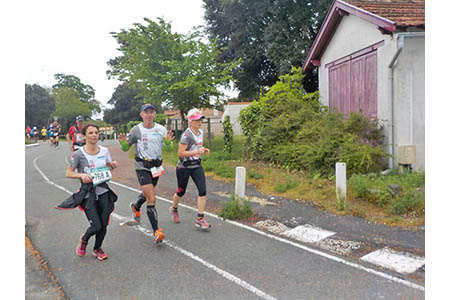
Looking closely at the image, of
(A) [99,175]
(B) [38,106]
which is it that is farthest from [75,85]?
(A) [99,175]

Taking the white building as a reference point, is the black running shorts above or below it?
below

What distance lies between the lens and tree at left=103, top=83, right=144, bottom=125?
51953 mm

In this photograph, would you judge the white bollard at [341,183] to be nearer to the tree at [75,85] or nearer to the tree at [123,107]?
the tree at [123,107]

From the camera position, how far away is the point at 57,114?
50375 mm

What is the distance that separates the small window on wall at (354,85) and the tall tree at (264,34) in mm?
5734

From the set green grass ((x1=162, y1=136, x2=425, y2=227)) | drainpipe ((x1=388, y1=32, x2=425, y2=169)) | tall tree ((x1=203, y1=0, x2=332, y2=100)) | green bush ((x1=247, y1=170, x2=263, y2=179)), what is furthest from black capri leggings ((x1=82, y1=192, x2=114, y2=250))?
tall tree ((x1=203, y1=0, x2=332, y2=100))

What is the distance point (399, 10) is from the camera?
1048 centimetres

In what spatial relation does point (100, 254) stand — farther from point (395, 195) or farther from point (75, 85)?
point (75, 85)

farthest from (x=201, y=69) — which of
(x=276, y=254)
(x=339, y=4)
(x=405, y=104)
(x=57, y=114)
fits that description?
(x=57, y=114)

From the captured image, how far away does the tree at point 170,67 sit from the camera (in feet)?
56.6

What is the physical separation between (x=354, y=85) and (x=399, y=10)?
246 cm

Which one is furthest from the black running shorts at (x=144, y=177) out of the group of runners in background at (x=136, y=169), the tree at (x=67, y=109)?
the tree at (x=67, y=109)

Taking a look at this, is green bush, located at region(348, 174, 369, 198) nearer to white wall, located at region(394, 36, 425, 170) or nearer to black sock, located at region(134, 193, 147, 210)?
white wall, located at region(394, 36, 425, 170)

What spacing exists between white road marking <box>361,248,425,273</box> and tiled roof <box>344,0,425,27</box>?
6467 millimetres
